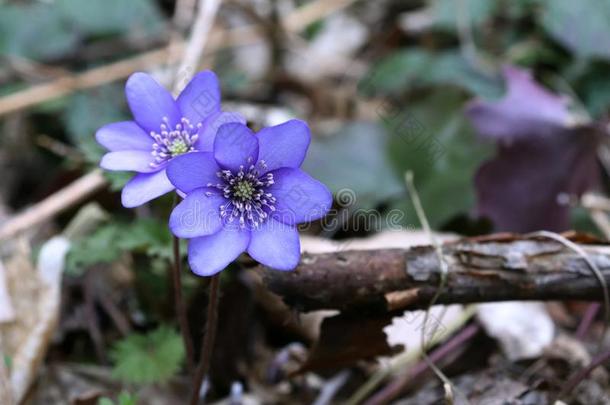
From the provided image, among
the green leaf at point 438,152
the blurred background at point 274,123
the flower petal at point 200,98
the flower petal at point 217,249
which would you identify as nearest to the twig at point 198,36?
the blurred background at point 274,123

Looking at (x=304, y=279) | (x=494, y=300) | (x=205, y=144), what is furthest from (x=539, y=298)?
(x=205, y=144)

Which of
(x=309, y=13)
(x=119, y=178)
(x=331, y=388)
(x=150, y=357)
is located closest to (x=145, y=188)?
(x=119, y=178)

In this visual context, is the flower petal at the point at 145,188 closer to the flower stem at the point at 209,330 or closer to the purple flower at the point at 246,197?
the purple flower at the point at 246,197

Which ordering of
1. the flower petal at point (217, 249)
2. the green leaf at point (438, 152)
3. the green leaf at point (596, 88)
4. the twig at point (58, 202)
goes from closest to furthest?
1. the flower petal at point (217, 249)
2. the twig at point (58, 202)
3. the green leaf at point (438, 152)
4. the green leaf at point (596, 88)

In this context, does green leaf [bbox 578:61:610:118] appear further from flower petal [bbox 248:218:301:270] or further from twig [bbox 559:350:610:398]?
flower petal [bbox 248:218:301:270]

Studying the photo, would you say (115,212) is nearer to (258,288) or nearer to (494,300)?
(258,288)
